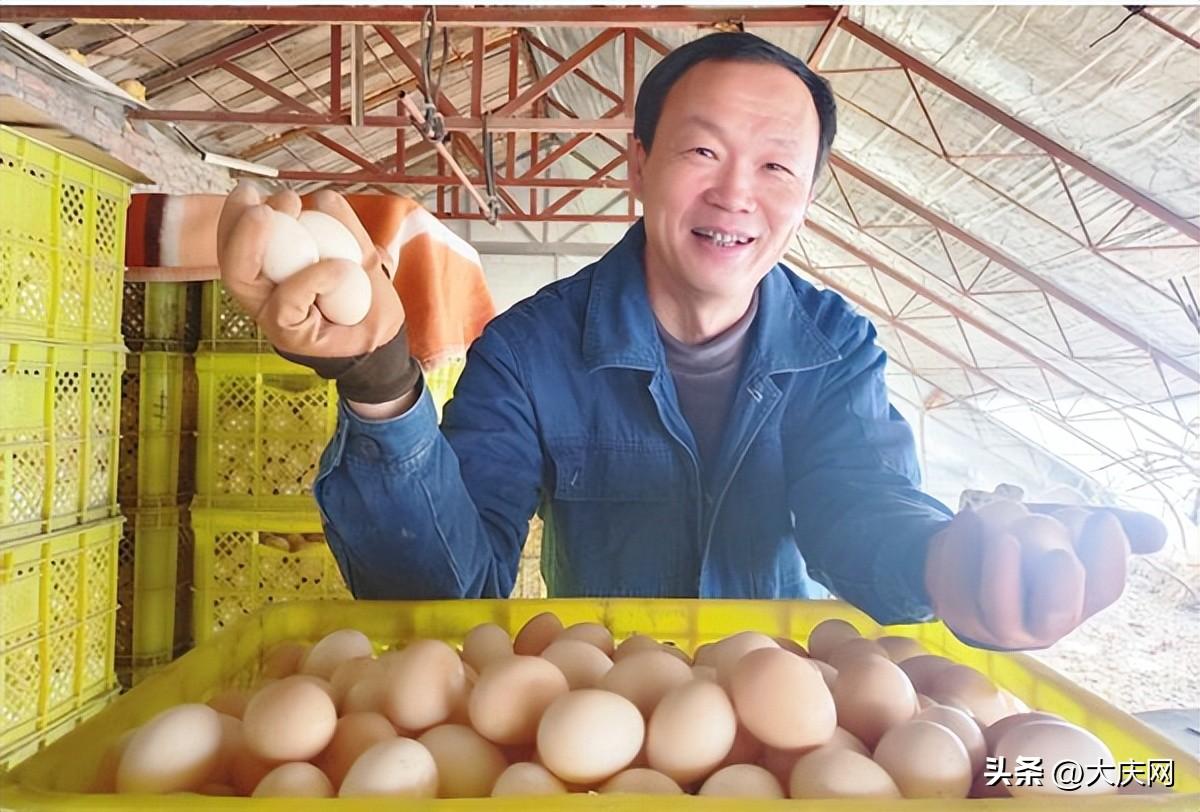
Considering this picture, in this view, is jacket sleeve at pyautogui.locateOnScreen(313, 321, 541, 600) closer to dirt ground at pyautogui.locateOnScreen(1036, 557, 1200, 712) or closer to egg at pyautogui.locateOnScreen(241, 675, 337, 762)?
egg at pyautogui.locateOnScreen(241, 675, 337, 762)

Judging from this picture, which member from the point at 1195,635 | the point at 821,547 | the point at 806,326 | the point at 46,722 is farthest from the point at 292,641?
the point at 1195,635

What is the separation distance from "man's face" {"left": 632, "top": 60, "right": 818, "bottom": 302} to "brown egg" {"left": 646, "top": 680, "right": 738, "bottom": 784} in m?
0.66

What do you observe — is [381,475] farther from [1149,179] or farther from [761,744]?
[1149,179]

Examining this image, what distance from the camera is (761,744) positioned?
0.67 m

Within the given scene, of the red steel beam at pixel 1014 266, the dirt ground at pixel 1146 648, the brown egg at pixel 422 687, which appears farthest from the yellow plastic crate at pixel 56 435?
the red steel beam at pixel 1014 266

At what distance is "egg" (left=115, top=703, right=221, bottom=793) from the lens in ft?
1.86

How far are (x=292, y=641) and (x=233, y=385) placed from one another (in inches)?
71.0

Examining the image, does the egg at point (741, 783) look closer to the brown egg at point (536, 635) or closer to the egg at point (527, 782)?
the egg at point (527, 782)

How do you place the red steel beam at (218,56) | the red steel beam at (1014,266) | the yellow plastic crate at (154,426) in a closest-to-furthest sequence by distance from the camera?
1. the yellow plastic crate at (154,426)
2. the red steel beam at (218,56)
3. the red steel beam at (1014,266)

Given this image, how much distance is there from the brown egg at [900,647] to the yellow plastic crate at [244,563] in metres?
1.96

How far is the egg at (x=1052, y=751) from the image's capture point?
0.56 meters

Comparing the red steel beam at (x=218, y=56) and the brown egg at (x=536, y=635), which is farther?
the red steel beam at (x=218, y=56)

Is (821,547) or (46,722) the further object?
(46,722)

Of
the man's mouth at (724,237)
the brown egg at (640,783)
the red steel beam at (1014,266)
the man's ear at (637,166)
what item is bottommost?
the brown egg at (640,783)
